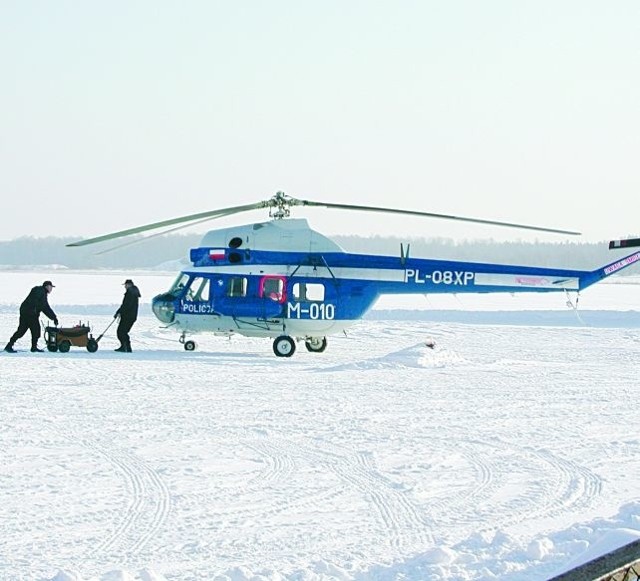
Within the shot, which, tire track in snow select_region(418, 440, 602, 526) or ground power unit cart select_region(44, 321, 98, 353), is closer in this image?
tire track in snow select_region(418, 440, 602, 526)

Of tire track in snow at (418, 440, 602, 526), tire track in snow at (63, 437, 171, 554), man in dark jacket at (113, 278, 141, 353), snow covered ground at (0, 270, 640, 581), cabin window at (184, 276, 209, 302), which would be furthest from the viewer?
cabin window at (184, 276, 209, 302)

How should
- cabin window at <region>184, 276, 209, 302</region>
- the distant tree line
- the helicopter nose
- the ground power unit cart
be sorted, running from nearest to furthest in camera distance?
the ground power unit cart → cabin window at <region>184, 276, 209, 302</region> → the helicopter nose → the distant tree line

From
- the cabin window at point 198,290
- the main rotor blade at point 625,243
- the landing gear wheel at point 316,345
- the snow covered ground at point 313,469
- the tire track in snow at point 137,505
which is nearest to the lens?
the snow covered ground at point 313,469

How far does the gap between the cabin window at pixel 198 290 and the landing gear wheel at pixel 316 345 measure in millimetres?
2338

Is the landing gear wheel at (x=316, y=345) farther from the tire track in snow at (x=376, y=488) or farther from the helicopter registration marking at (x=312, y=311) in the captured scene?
the tire track in snow at (x=376, y=488)

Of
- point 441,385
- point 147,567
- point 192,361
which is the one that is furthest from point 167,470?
point 192,361

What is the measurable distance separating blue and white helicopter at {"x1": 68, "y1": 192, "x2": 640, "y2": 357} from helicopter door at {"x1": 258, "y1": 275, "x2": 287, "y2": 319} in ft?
0.06

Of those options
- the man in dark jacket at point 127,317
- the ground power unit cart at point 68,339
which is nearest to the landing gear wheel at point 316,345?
the man in dark jacket at point 127,317

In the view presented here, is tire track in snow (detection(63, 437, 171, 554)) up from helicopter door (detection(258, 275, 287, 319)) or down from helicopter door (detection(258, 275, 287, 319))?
down

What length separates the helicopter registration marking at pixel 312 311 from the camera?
58.0ft

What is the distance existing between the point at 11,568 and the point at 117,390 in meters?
7.43

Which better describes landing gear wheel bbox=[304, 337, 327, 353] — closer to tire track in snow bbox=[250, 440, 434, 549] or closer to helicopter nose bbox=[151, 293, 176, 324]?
helicopter nose bbox=[151, 293, 176, 324]

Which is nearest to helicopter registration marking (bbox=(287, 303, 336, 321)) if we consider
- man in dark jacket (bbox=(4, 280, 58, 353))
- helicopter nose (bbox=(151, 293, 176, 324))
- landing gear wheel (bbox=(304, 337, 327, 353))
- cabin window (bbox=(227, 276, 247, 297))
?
cabin window (bbox=(227, 276, 247, 297))

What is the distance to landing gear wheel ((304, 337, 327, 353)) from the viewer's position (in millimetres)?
18938
